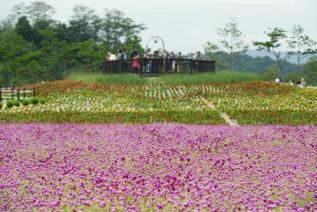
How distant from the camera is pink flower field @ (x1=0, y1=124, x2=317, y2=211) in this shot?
5.40 m

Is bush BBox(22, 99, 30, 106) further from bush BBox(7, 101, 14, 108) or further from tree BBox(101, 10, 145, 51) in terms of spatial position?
tree BBox(101, 10, 145, 51)

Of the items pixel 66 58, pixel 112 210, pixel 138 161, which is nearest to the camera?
pixel 112 210

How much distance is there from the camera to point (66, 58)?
4934cm

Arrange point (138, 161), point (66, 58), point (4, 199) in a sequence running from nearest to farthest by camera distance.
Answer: point (4, 199), point (138, 161), point (66, 58)

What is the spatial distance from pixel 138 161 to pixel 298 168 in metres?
1.98

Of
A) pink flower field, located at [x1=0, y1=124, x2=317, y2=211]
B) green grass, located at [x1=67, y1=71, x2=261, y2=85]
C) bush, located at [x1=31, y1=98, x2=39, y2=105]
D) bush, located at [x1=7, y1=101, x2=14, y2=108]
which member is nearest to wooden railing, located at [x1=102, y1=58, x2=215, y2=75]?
green grass, located at [x1=67, y1=71, x2=261, y2=85]

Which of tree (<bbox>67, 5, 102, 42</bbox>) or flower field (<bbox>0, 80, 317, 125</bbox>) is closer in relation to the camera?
flower field (<bbox>0, 80, 317, 125</bbox>)

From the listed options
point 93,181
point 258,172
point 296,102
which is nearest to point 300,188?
Result: point 258,172

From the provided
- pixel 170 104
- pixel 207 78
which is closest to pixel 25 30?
pixel 207 78

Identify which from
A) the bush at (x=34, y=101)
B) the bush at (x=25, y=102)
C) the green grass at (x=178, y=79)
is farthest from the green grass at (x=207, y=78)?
the bush at (x=25, y=102)

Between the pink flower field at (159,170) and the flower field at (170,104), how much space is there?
4.71 meters

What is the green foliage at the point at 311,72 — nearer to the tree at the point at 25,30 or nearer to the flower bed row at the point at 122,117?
the tree at the point at 25,30

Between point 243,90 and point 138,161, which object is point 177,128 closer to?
point 138,161

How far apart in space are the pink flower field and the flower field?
4715 mm
